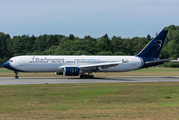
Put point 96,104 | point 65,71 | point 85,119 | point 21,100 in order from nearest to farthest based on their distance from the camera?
point 85,119 → point 96,104 → point 21,100 → point 65,71

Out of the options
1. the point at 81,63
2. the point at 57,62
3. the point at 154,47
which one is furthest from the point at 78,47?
the point at 57,62

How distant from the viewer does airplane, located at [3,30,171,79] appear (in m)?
44.2

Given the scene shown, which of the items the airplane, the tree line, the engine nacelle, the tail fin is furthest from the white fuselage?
the tree line

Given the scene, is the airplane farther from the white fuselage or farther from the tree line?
the tree line

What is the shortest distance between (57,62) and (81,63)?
172 inches

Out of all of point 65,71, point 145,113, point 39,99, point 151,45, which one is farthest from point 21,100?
point 151,45

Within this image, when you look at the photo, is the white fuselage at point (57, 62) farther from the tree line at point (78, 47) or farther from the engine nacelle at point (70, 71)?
the tree line at point (78, 47)

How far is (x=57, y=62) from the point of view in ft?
149

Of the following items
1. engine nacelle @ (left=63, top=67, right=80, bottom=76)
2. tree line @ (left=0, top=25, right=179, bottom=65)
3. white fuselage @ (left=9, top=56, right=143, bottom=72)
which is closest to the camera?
engine nacelle @ (left=63, top=67, right=80, bottom=76)

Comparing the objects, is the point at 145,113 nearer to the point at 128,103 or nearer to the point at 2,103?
the point at 128,103

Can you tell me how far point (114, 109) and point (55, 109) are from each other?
357 centimetres

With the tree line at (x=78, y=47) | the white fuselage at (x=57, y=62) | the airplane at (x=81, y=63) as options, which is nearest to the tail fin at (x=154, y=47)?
the airplane at (x=81, y=63)

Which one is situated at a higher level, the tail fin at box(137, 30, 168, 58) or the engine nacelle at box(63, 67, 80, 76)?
the tail fin at box(137, 30, 168, 58)

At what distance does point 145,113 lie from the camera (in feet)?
50.6
